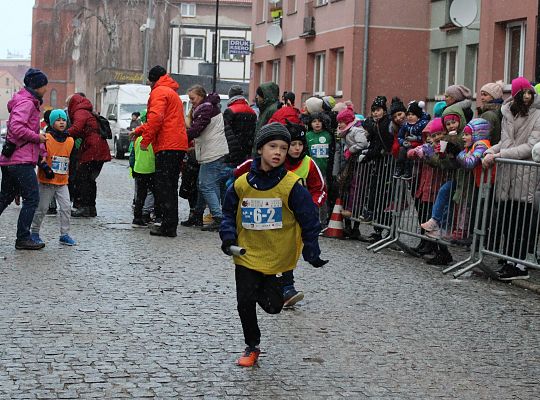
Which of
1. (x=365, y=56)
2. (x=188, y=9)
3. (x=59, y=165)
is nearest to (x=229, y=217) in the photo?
(x=59, y=165)

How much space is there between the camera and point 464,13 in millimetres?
27047

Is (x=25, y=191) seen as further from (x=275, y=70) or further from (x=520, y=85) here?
(x=275, y=70)

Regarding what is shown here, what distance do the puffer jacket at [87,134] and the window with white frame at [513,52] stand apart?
11.6m

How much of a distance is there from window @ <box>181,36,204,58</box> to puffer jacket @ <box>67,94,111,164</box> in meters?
71.0

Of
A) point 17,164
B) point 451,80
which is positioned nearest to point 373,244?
point 17,164

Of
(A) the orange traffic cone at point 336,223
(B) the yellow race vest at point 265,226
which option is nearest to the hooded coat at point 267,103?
→ (A) the orange traffic cone at point 336,223

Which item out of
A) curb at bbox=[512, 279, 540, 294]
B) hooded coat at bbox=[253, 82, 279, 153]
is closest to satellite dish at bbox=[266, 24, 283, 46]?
hooded coat at bbox=[253, 82, 279, 153]

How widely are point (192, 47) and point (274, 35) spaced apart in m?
47.1

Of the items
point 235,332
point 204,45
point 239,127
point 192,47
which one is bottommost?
point 235,332

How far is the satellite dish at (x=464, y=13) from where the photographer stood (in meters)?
26.8

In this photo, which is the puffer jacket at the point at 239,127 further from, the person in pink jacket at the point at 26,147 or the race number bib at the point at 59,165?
the person in pink jacket at the point at 26,147

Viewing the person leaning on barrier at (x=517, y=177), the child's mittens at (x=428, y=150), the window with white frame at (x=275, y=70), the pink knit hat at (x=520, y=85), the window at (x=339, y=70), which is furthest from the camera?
the window with white frame at (x=275, y=70)

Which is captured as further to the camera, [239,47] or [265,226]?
[239,47]

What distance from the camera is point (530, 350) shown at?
26.8 ft
